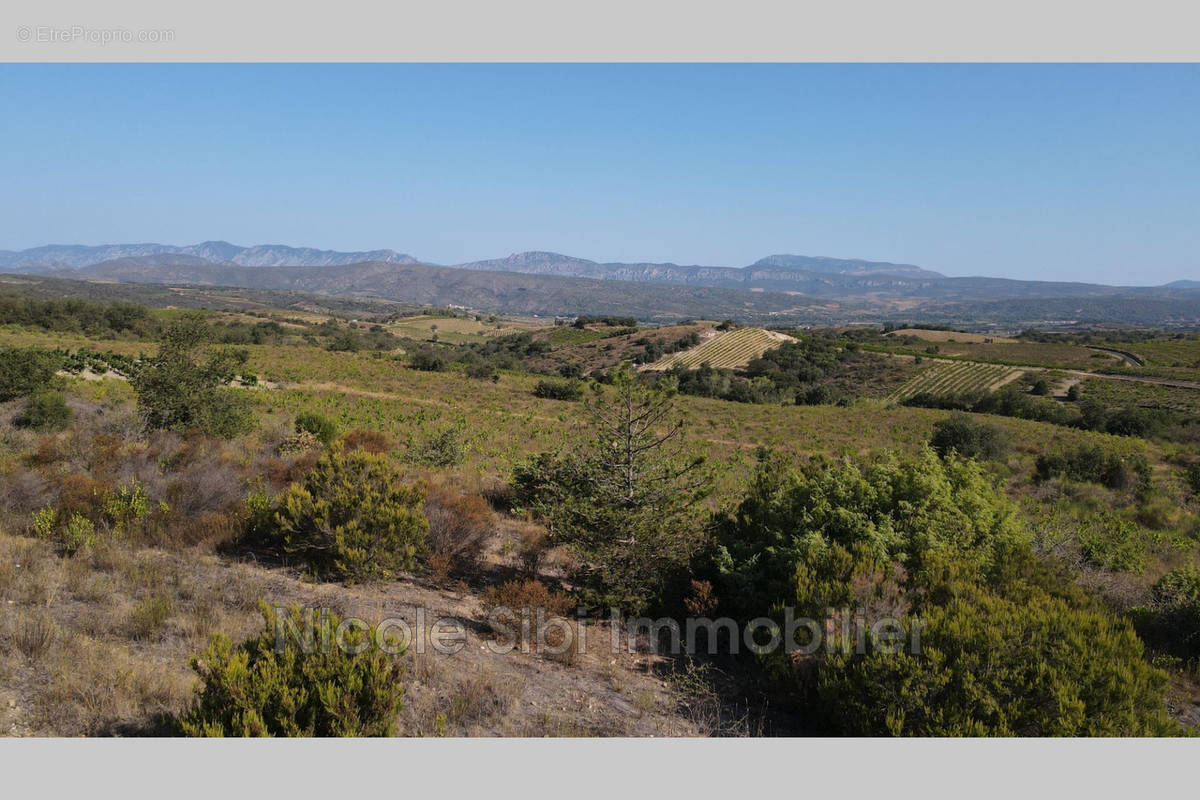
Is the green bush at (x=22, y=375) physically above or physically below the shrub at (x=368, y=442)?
above

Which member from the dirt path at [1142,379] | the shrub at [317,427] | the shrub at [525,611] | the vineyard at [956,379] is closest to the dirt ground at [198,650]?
the shrub at [525,611]

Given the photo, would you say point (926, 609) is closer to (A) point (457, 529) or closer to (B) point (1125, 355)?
(A) point (457, 529)

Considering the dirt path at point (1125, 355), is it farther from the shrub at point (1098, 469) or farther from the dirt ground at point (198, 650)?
the dirt ground at point (198, 650)

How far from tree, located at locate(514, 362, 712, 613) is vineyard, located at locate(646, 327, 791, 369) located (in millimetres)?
68590

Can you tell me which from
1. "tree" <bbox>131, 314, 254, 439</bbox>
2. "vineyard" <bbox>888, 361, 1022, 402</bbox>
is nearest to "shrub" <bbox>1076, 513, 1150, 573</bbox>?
"tree" <bbox>131, 314, 254, 439</bbox>

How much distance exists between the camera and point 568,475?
7.70m

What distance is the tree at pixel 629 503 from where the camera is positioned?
6902 mm

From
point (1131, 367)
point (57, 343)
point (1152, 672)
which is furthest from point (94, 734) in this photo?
point (1131, 367)

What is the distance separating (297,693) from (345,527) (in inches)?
135

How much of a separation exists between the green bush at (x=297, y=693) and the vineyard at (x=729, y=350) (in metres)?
72.6

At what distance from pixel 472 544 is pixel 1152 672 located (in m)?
6.88

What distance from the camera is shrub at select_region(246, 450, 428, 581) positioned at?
6.86m

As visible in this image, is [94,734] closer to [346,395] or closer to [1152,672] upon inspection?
[1152,672]

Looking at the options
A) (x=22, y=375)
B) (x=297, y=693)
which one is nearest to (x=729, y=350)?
(x=22, y=375)
